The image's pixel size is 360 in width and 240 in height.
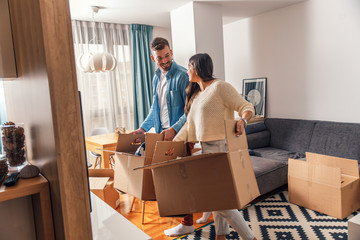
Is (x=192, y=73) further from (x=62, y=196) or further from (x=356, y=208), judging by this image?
(x=356, y=208)

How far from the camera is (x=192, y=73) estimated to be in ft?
6.62

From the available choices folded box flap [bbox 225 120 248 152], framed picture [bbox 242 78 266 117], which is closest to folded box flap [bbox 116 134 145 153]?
folded box flap [bbox 225 120 248 152]

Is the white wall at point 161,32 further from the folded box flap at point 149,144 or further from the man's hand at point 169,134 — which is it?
the folded box flap at point 149,144

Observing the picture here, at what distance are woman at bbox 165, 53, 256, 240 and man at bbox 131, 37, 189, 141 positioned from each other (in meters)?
0.16

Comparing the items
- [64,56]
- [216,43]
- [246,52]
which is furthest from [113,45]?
[64,56]

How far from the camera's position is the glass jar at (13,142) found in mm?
1057

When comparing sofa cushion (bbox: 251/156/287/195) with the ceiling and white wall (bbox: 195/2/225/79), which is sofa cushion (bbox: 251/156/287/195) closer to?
white wall (bbox: 195/2/225/79)

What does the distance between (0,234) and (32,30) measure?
2.45 ft

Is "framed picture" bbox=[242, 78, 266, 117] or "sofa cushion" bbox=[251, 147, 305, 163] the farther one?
"framed picture" bbox=[242, 78, 266, 117]

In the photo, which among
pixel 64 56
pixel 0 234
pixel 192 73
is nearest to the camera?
pixel 64 56

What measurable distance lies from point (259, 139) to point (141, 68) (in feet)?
7.81

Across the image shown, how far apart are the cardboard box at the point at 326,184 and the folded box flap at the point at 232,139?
56.0 inches

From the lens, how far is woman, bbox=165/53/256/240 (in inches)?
72.3

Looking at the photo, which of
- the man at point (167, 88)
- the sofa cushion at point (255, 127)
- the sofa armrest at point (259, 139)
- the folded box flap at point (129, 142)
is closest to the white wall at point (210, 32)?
the sofa cushion at point (255, 127)
